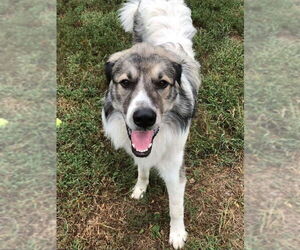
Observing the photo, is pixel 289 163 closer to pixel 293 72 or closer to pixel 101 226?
pixel 293 72

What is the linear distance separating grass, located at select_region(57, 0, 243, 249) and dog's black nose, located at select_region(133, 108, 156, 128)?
1.38 meters

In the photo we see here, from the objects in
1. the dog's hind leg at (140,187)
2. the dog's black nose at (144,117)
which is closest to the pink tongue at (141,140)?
the dog's black nose at (144,117)

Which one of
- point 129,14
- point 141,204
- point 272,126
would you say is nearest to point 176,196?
point 141,204

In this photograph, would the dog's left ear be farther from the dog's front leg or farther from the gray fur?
the dog's front leg

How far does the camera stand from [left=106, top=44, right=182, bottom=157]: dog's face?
3.03 m

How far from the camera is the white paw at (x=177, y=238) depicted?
152 inches

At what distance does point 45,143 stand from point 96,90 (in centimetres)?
119

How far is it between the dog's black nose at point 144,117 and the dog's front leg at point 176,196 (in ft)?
2.06

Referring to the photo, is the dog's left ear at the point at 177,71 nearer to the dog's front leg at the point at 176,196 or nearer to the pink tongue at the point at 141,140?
the pink tongue at the point at 141,140

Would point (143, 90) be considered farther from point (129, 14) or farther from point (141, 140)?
point (129, 14)

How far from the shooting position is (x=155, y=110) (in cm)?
304

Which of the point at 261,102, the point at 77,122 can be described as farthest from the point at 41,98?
the point at 261,102

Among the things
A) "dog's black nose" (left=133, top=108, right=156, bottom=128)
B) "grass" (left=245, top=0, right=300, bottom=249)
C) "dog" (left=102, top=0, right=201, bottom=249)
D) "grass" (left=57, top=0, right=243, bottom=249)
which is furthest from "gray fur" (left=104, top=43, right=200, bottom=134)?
"grass" (left=57, top=0, right=243, bottom=249)

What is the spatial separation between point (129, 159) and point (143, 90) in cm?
168
